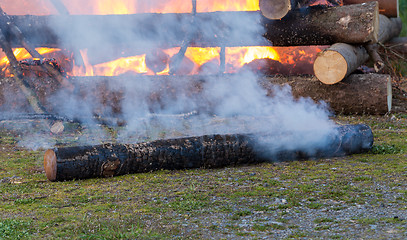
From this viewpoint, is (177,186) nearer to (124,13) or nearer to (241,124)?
(241,124)

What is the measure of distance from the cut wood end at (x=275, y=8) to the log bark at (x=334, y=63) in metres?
1.03

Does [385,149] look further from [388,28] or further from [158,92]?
[388,28]

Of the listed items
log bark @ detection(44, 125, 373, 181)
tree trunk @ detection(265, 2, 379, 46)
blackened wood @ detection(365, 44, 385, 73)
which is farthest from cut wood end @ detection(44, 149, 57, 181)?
blackened wood @ detection(365, 44, 385, 73)

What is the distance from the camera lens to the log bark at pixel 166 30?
356 inches

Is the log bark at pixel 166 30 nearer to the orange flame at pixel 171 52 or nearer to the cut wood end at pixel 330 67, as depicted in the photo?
the orange flame at pixel 171 52

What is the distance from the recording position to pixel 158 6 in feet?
32.1

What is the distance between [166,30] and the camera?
9.38 meters

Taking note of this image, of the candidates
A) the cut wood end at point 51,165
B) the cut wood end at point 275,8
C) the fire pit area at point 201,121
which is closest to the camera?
the fire pit area at point 201,121

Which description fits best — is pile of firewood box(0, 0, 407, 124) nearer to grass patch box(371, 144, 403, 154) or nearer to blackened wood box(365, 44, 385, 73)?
blackened wood box(365, 44, 385, 73)

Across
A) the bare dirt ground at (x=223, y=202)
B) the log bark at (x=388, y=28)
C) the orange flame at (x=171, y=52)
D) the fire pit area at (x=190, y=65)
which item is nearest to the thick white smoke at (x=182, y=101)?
the fire pit area at (x=190, y=65)

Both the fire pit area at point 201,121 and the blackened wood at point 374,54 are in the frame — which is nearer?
the fire pit area at point 201,121

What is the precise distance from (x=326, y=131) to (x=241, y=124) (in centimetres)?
224

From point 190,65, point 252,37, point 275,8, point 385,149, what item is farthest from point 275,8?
point 385,149

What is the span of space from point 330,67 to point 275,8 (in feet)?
4.79
